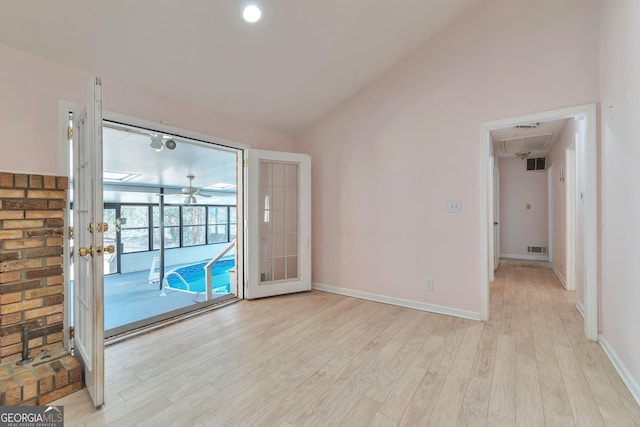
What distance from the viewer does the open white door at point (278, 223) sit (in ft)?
11.9

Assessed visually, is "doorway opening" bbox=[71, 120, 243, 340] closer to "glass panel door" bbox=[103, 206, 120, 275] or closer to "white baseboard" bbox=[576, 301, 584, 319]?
"glass panel door" bbox=[103, 206, 120, 275]

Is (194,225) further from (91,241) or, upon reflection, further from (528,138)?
(528,138)

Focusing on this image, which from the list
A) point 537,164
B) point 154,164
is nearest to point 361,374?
point 154,164

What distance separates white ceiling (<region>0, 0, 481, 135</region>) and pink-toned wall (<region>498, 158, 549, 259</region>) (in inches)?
205

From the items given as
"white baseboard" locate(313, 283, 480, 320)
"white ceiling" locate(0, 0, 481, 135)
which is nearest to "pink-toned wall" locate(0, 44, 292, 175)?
"white ceiling" locate(0, 0, 481, 135)

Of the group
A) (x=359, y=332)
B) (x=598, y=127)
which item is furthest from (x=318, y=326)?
(x=598, y=127)

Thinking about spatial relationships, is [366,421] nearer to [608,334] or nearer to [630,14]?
[608,334]

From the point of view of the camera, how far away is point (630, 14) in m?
1.78

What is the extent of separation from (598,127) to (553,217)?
3.91m

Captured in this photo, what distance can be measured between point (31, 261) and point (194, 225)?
9496mm

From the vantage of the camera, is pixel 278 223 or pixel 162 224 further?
pixel 162 224

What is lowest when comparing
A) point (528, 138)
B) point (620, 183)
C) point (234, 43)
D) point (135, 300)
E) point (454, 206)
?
point (135, 300)

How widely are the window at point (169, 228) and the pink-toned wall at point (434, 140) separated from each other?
7.74m

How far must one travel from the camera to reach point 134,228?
→ 29.7ft
